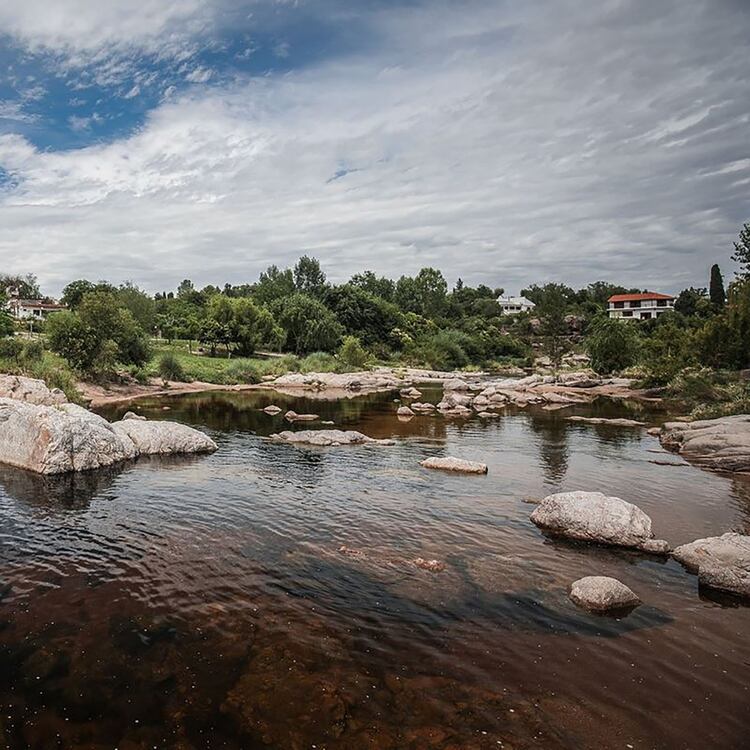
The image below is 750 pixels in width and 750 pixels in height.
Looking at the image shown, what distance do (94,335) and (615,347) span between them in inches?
2443

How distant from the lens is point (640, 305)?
447 ft

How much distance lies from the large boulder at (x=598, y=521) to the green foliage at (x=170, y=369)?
51.4 meters

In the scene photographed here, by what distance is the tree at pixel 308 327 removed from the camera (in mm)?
94750

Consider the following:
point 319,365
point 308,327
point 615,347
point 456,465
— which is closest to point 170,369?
point 319,365

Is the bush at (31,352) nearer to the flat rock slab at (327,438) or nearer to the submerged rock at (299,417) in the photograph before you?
A: the submerged rock at (299,417)

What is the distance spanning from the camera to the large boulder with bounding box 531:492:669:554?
51.1 feet

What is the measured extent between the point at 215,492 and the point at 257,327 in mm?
72043

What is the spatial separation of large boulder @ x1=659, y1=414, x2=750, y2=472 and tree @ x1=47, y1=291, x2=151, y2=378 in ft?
154

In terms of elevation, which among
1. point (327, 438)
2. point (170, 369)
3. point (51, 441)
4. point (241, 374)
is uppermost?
point (170, 369)

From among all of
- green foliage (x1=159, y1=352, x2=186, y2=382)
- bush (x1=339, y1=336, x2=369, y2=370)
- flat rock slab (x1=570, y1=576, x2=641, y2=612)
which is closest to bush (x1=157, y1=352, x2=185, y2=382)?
green foliage (x1=159, y1=352, x2=186, y2=382)

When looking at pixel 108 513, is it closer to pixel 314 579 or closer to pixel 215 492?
pixel 215 492

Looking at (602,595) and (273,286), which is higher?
(273,286)

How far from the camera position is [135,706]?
8547mm

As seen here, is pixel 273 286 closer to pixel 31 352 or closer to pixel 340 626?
pixel 31 352
